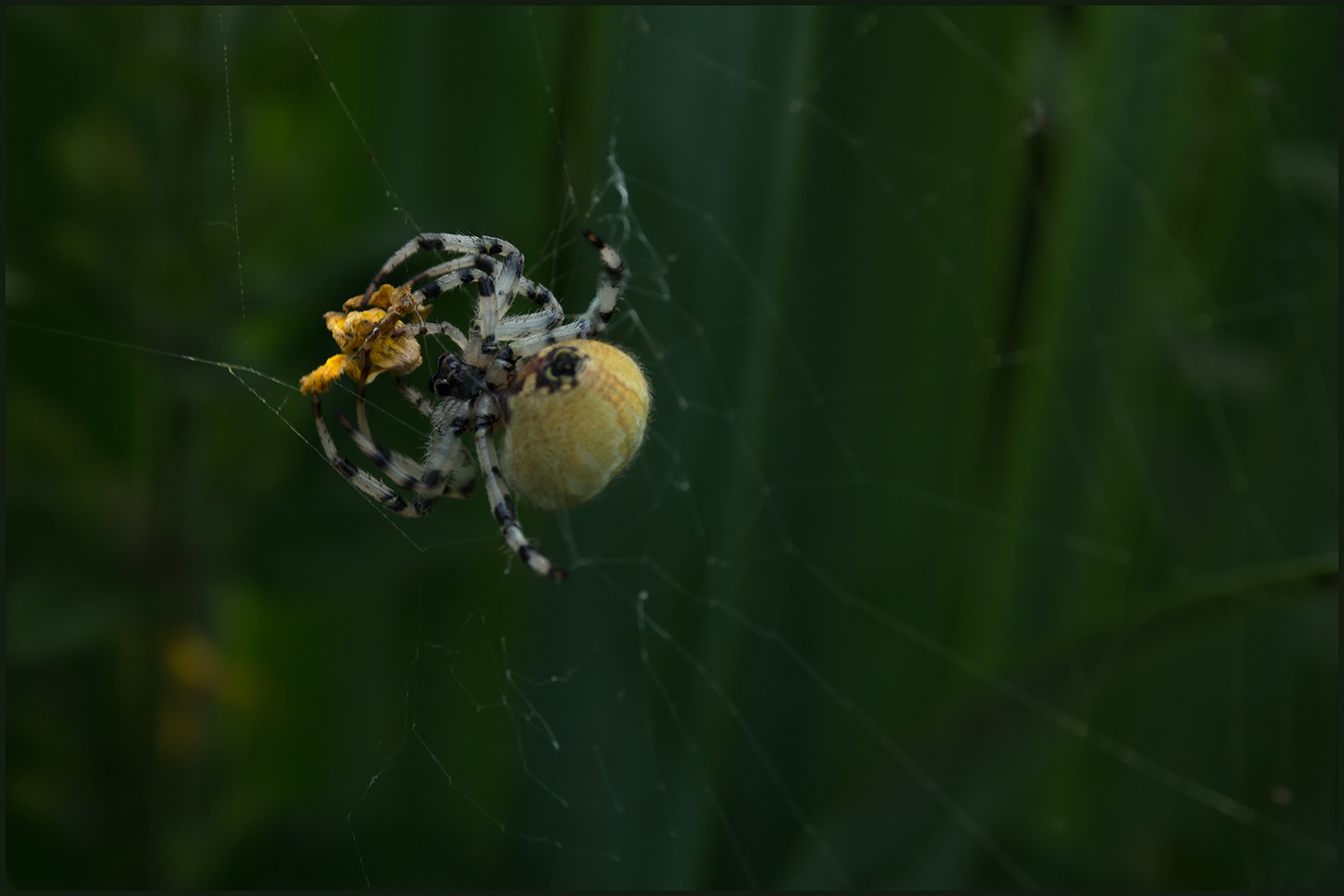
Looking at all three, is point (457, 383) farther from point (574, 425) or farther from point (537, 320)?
point (574, 425)

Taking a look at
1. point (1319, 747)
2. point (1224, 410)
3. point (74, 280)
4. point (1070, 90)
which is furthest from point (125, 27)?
point (1319, 747)

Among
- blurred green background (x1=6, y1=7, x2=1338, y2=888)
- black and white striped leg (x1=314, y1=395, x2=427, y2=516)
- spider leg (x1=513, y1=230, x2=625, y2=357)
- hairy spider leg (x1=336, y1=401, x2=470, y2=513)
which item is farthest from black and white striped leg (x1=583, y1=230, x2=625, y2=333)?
black and white striped leg (x1=314, y1=395, x2=427, y2=516)

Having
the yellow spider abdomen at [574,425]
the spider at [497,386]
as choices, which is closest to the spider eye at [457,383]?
the spider at [497,386]

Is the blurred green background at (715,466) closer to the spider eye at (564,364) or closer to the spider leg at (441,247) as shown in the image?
the spider leg at (441,247)

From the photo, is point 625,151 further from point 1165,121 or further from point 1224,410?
point 1224,410

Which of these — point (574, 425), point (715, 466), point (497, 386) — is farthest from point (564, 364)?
point (715, 466)

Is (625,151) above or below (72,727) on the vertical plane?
above
